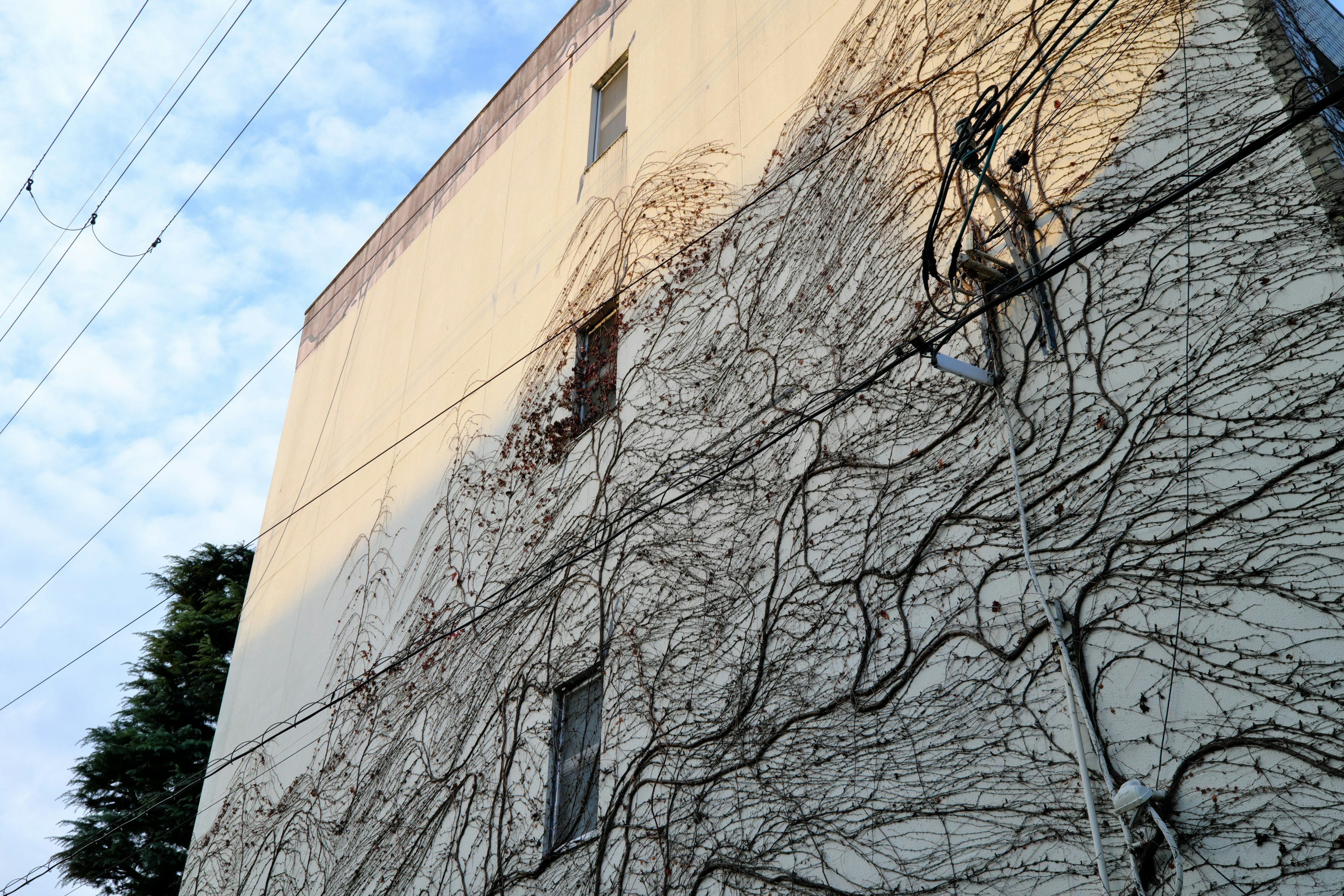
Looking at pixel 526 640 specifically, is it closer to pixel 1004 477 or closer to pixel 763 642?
pixel 763 642

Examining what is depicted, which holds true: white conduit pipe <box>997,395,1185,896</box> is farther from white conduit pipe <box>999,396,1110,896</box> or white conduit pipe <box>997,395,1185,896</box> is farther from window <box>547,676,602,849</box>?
window <box>547,676,602,849</box>

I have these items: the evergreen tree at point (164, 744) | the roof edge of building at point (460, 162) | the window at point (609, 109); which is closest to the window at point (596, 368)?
the window at point (609, 109)

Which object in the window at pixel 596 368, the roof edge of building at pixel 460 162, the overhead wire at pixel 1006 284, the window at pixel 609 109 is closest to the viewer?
the overhead wire at pixel 1006 284

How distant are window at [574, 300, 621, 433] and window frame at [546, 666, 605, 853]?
194cm

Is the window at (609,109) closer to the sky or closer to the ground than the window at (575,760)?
closer to the sky

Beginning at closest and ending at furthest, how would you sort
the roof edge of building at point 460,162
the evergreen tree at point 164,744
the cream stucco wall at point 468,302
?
the cream stucco wall at point 468,302 < the roof edge of building at point 460,162 < the evergreen tree at point 164,744

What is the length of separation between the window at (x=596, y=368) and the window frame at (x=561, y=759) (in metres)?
1.94

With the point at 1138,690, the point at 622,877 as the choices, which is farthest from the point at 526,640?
the point at 1138,690

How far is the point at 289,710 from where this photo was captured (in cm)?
1051

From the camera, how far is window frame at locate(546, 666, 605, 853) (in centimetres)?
671

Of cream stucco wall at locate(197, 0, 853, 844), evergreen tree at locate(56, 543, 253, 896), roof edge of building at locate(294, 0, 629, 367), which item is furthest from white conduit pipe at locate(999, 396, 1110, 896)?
evergreen tree at locate(56, 543, 253, 896)

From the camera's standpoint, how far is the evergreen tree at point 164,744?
597 inches

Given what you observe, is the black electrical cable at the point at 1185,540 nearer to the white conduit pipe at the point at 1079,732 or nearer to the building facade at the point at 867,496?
the building facade at the point at 867,496

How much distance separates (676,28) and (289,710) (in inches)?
273
